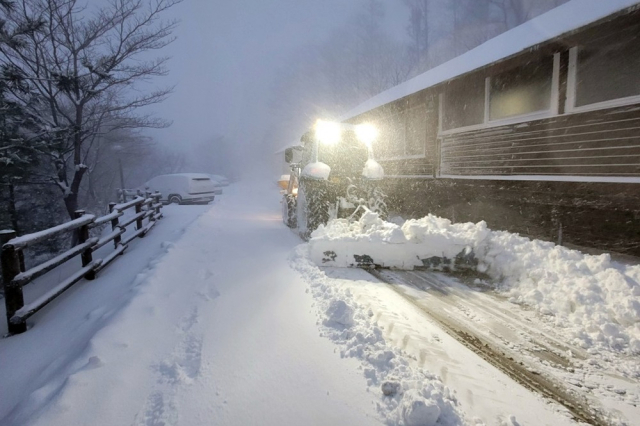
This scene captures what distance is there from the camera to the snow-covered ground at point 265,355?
207cm

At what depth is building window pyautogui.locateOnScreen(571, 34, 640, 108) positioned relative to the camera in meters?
5.15

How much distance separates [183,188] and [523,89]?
16.5 meters

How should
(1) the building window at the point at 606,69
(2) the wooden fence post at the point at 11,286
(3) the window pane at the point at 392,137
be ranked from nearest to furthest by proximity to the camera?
1. (2) the wooden fence post at the point at 11,286
2. (1) the building window at the point at 606,69
3. (3) the window pane at the point at 392,137

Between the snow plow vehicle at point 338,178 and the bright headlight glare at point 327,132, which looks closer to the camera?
the snow plow vehicle at point 338,178

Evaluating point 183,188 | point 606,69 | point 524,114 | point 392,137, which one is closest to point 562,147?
point 524,114

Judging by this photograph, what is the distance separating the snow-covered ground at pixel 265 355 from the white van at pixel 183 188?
1403 cm

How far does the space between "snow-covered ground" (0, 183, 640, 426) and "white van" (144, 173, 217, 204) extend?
1403cm

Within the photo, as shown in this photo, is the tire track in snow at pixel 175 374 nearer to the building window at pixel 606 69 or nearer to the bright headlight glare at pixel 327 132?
the bright headlight glare at pixel 327 132

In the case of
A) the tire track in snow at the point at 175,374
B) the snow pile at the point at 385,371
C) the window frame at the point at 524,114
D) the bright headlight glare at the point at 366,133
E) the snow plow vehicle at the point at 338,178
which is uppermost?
the window frame at the point at 524,114

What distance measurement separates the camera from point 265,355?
271cm

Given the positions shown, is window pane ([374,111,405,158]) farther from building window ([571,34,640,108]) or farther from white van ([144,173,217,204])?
white van ([144,173,217,204])

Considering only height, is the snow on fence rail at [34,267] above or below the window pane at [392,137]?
below

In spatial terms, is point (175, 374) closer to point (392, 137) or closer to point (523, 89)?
point (523, 89)

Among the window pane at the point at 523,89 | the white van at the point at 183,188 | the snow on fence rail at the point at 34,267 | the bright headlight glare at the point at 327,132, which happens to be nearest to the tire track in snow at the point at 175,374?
the snow on fence rail at the point at 34,267
